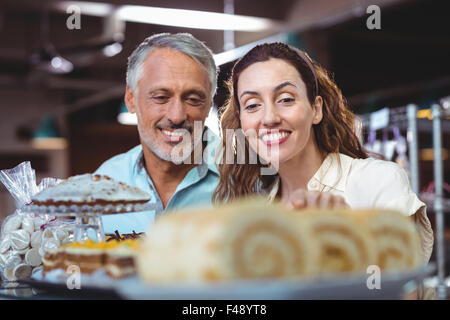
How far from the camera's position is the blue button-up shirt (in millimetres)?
1948

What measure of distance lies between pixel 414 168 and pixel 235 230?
3244mm

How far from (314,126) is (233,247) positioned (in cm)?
107

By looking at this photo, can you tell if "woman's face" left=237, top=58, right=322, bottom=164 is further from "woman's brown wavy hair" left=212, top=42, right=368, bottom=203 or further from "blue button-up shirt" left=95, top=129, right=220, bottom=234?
"blue button-up shirt" left=95, top=129, right=220, bottom=234

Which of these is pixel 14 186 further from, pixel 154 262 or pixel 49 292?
pixel 154 262

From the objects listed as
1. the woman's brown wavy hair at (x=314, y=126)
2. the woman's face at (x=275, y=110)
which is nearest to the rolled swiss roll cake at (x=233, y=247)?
the woman's face at (x=275, y=110)

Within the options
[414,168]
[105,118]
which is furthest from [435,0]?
[105,118]

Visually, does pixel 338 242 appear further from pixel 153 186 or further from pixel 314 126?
pixel 153 186

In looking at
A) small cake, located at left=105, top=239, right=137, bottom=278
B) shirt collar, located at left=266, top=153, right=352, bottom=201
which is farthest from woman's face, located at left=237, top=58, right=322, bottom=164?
small cake, located at left=105, top=239, right=137, bottom=278

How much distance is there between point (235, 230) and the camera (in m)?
0.72

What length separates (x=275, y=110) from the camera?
1.50 meters

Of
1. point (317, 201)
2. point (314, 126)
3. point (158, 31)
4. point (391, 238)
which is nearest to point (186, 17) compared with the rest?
point (158, 31)

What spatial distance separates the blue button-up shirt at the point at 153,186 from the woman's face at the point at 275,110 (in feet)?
1.69

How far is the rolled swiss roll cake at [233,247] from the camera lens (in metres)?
0.72
